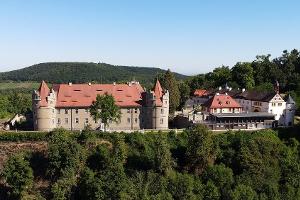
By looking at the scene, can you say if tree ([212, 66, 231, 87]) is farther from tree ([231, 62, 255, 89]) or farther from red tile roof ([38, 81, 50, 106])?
red tile roof ([38, 81, 50, 106])

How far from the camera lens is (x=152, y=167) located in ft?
192

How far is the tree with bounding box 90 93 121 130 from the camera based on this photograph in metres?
64.8

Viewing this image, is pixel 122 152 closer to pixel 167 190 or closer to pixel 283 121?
pixel 167 190

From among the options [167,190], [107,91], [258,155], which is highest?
[107,91]

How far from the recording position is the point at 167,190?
2169 inches

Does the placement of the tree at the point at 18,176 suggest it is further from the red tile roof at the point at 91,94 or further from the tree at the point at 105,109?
the red tile roof at the point at 91,94

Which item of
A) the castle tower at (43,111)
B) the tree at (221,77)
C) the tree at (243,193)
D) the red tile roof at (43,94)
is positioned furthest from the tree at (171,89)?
the tree at (221,77)

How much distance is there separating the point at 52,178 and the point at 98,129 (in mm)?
12256

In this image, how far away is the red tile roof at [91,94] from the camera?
6856cm

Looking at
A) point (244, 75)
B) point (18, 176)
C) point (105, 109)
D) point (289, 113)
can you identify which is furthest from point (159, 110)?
point (244, 75)

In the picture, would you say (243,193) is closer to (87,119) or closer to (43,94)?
(87,119)

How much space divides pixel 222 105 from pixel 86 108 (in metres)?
26.3

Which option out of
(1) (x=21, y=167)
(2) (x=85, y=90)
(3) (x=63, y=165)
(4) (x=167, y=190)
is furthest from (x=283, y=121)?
(1) (x=21, y=167)

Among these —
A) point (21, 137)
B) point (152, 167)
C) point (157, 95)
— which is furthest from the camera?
point (157, 95)
